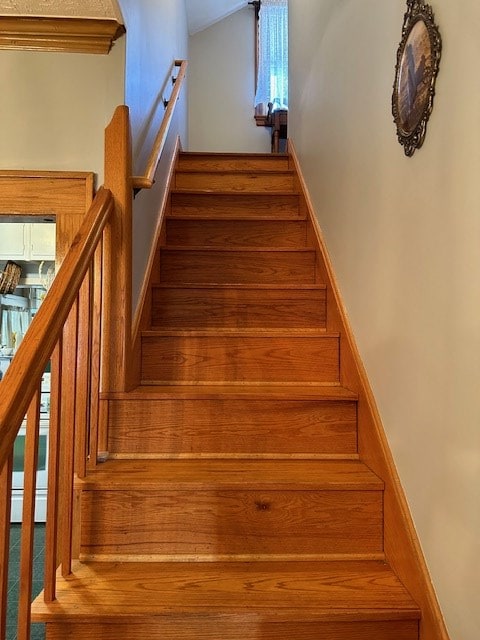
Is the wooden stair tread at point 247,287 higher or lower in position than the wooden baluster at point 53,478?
higher

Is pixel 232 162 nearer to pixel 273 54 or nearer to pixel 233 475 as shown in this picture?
pixel 273 54

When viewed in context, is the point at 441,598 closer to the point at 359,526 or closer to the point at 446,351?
the point at 359,526

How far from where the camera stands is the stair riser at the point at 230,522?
133 centimetres

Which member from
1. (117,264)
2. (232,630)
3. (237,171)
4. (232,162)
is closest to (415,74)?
(117,264)

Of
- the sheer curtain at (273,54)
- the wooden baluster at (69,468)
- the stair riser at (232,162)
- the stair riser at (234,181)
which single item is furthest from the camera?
the sheer curtain at (273,54)

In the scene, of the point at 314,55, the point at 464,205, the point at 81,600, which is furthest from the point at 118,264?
the point at 314,55

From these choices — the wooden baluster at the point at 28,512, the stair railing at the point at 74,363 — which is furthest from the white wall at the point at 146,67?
the wooden baluster at the point at 28,512

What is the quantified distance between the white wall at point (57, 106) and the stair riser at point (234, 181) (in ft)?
4.61

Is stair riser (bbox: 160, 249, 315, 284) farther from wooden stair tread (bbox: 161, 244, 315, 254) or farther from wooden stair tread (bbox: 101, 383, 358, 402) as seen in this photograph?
wooden stair tread (bbox: 101, 383, 358, 402)

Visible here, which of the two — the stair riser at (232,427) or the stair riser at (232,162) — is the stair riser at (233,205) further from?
the stair riser at (232,427)

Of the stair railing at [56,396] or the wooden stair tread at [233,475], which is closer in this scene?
the stair railing at [56,396]

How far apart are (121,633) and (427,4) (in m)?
1.66

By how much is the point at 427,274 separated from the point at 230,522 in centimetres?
86

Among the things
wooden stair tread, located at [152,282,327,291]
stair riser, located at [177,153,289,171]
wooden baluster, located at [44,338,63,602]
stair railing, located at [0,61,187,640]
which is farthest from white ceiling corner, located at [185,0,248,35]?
wooden baluster, located at [44,338,63,602]
